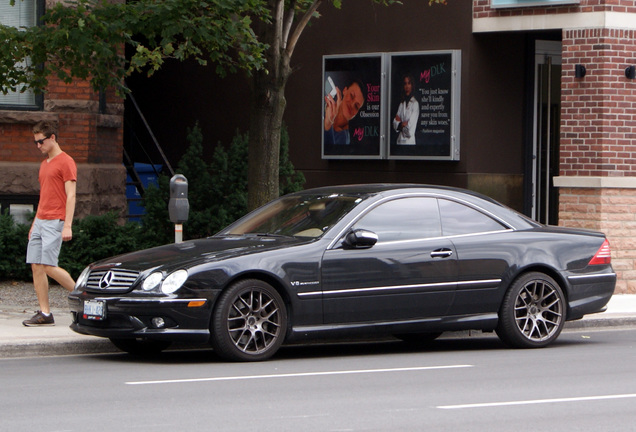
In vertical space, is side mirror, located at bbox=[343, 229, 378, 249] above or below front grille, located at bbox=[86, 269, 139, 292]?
above

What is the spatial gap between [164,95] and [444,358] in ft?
39.1

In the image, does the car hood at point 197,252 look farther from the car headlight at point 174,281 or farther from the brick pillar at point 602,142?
the brick pillar at point 602,142

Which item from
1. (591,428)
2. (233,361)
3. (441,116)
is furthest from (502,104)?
(591,428)

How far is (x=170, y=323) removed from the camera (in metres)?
9.06

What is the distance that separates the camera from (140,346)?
33.1 feet

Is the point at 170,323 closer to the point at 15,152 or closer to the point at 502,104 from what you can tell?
the point at 15,152

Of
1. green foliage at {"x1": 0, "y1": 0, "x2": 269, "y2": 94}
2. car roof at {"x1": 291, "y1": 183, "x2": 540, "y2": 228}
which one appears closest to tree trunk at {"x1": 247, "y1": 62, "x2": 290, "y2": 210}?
green foliage at {"x1": 0, "y1": 0, "x2": 269, "y2": 94}

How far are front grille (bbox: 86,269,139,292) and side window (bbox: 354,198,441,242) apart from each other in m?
2.02

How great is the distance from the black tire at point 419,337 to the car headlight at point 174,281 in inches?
114

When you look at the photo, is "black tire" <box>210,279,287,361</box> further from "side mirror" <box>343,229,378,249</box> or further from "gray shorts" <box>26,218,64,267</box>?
"gray shorts" <box>26,218,64,267</box>

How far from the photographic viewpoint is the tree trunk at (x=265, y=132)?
13.0 metres

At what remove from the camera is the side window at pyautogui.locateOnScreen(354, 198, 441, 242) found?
999 centimetres

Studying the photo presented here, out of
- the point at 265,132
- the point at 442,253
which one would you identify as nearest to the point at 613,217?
the point at 265,132

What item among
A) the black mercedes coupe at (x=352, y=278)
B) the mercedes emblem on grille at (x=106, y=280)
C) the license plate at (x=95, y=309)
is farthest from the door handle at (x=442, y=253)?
the license plate at (x=95, y=309)
